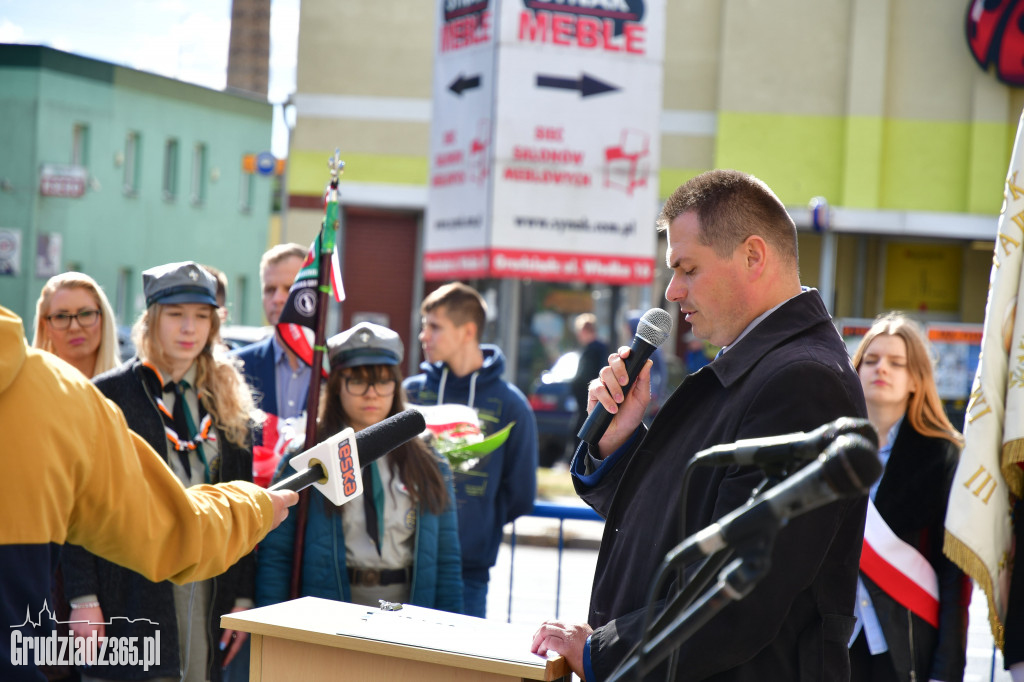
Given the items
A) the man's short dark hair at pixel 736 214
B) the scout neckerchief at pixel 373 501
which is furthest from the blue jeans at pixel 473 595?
the man's short dark hair at pixel 736 214

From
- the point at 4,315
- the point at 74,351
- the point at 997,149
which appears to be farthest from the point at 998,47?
the point at 4,315

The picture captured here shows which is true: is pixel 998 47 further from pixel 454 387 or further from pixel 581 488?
pixel 581 488

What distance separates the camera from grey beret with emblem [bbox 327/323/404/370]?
175 inches

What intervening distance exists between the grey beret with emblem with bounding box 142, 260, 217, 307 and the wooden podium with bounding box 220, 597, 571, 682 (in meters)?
1.78

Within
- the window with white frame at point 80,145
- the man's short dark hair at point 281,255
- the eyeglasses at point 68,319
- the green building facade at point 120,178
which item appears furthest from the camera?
the window with white frame at point 80,145

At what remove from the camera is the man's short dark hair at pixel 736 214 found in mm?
2691

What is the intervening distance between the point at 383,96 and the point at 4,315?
20.2 m

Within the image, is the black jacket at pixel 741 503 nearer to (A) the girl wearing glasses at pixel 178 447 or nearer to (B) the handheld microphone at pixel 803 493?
(B) the handheld microphone at pixel 803 493

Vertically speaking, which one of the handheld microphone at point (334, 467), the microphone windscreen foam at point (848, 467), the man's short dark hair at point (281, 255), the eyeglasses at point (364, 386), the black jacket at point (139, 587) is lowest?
the black jacket at point (139, 587)

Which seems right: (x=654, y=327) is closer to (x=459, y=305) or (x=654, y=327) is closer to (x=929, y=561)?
(x=929, y=561)

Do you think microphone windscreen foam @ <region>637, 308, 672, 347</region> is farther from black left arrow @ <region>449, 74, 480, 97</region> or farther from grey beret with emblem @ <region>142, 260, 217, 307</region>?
black left arrow @ <region>449, 74, 480, 97</region>

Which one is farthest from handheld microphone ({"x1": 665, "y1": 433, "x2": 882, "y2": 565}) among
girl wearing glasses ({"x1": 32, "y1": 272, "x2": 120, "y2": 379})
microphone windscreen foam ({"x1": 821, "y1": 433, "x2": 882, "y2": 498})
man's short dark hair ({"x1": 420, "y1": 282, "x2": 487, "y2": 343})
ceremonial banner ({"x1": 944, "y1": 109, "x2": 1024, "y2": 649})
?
man's short dark hair ({"x1": 420, "y1": 282, "x2": 487, "y2": 343})

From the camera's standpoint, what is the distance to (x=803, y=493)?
175 centimetres

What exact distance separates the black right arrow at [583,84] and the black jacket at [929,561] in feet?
30.3
